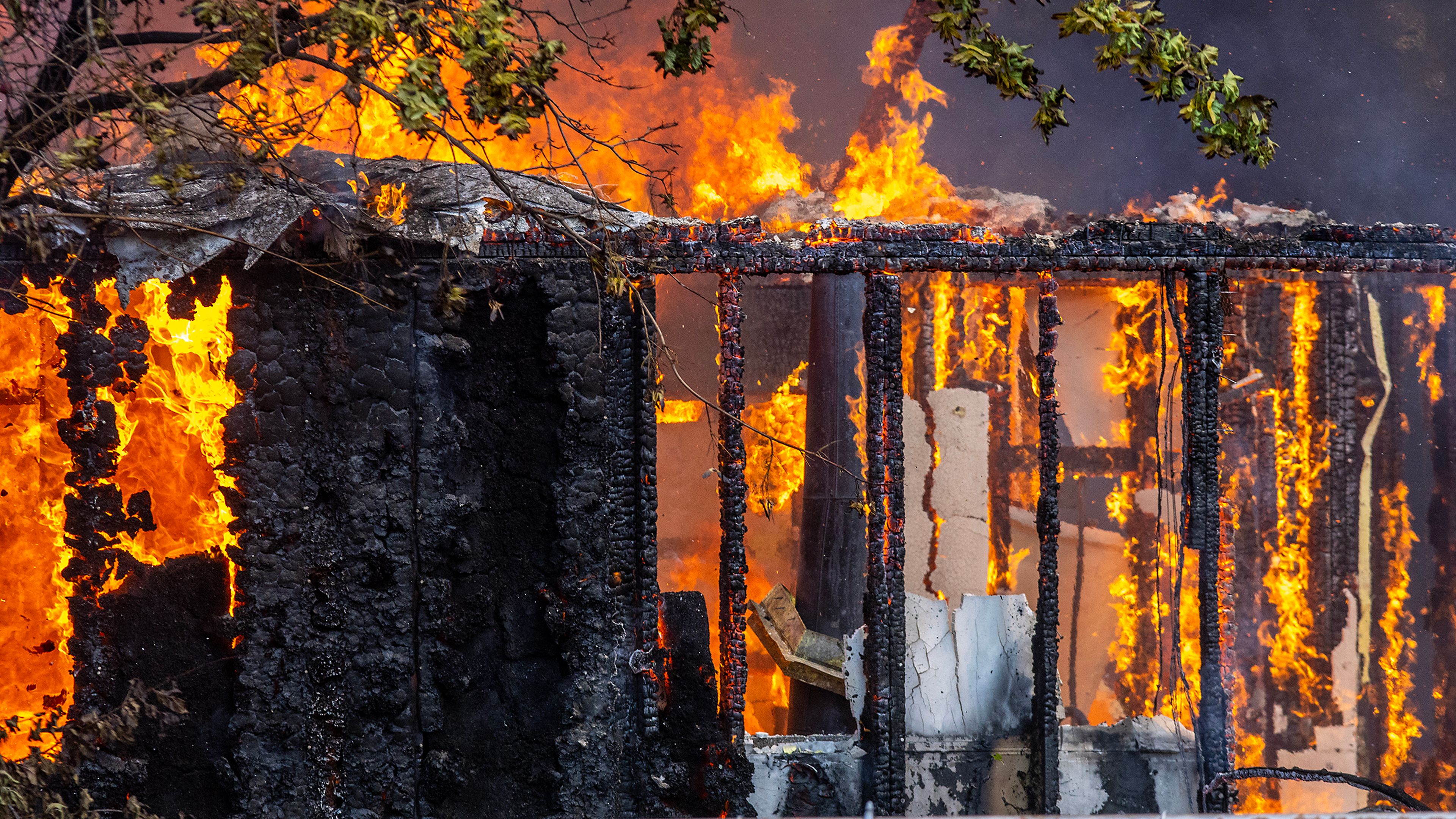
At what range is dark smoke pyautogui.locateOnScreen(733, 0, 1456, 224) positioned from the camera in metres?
7.95

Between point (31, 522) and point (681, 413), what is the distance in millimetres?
5885

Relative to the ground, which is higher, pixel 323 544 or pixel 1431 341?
pixel 1431 341

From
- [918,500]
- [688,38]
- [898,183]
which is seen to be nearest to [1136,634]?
[918,500]

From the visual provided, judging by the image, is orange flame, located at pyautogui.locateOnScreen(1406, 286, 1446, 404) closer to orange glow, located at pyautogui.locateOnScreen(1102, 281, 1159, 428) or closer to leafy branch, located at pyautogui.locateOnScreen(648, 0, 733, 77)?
orange glow, located at pyautogui.locateOnScreen(1102, 281, 1159, 428)

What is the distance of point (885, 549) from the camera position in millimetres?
4836

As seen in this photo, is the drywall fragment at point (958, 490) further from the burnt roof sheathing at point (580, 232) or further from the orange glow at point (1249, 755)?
the burnt roof sheathing at point (580, 232)

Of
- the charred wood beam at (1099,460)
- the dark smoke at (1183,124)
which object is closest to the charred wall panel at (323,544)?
the dark smoke at (1183,124)

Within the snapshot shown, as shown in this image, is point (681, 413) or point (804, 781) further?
point (681, 413)

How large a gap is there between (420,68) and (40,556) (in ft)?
11.4

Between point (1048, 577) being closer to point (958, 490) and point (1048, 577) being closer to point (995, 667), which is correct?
point (995, 667)

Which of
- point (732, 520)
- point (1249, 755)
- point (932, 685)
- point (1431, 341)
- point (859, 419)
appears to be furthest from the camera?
point (1249, 755)

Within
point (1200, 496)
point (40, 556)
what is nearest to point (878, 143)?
point (1200, 496)

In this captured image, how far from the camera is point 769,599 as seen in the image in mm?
7461

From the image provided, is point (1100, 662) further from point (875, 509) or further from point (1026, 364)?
point (875, 509)
